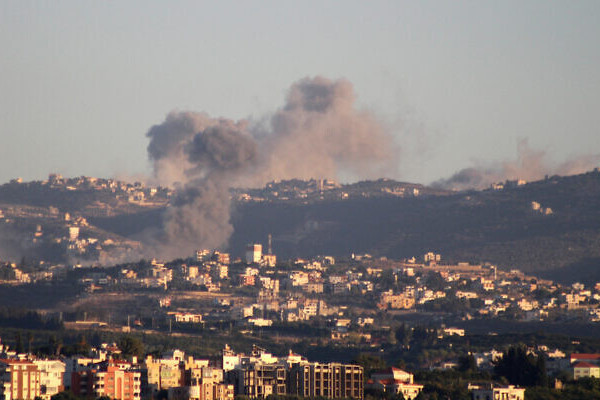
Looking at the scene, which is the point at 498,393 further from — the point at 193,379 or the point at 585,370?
the point at 585,370

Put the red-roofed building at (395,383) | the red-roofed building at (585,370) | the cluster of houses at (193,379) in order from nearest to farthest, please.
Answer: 1. the cluster of houses at (193,379)
2. the red-roofed building at (395,383)
3. the red-roofed building at (585,370)

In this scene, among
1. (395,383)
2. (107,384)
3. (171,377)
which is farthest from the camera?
(395,383)

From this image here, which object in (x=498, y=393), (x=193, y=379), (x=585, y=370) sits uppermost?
(x=585, y=370)

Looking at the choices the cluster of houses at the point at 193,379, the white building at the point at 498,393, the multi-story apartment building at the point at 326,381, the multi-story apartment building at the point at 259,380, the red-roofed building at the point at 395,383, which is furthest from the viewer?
the multi-story apartment building at the point at 326,381

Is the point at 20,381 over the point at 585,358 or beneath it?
beneath

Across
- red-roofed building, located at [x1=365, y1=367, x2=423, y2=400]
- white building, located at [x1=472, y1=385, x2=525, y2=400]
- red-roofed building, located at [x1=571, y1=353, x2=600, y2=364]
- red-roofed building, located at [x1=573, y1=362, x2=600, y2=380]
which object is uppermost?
red-roofed building, located at [x1=571, y1=353, x2=600, y2=364]

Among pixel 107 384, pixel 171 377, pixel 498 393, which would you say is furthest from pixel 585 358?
pixel 107 384

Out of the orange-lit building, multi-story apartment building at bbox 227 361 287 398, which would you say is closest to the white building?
multi-story apartment building at bbox 227 361 287 398

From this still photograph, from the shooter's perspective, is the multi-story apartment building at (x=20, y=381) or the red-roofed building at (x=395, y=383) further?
the red-roofed building at (x=395, y=383)

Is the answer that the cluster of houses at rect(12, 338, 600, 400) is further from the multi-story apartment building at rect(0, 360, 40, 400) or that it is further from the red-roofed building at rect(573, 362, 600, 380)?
the red-roofed building at rect(573, 362, 600, 380)

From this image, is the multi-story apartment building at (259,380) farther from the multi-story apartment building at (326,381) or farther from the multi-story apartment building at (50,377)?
the multi-story apartment building at (50,377)

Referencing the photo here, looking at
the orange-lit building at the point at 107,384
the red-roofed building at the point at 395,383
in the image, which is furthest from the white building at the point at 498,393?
the orange-lit building at the point at 107,384

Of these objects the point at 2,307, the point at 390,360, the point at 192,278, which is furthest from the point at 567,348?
the point at 192,278
